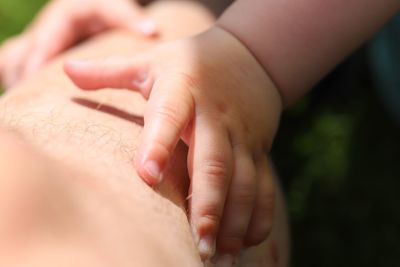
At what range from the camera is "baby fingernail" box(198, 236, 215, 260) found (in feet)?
2.10

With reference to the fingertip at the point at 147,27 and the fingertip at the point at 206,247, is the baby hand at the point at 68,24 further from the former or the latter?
the fingertip at the point at 206,247

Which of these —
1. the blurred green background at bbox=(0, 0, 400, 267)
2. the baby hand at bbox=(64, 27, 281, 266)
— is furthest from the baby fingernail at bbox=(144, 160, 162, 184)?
the blurred green background at bbox=(0, 0, 400, 267)

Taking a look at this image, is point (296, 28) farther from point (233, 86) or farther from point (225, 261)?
point (225, 261)

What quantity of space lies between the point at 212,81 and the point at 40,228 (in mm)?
309

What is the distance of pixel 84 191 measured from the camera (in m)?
0.55

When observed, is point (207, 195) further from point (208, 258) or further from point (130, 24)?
point (130, 24)

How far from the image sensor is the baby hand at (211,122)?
66 cm

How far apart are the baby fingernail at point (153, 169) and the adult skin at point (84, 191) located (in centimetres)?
1

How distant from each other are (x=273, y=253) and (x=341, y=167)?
0.60 m

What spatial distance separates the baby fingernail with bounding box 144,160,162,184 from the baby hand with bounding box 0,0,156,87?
464 mm

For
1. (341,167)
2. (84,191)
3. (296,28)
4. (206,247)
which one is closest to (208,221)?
(206,247)

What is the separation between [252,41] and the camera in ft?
2.66

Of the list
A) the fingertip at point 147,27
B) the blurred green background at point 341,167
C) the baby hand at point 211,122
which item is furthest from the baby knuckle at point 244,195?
the blurred green background at point 341,167

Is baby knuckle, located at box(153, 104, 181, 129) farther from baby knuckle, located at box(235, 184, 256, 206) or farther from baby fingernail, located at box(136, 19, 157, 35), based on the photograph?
baby fingernail, located at box(136, 19, 157, 35)
